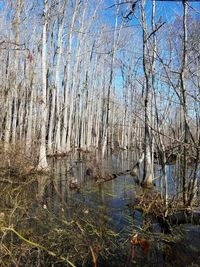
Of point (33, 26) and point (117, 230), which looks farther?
point (33, 26)

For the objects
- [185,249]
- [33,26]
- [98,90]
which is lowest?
[185,249]

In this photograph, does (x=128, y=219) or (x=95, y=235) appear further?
(x=128, y=219)

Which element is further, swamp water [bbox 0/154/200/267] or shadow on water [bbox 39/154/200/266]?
shadow on water [bbox 39/154/200/266]

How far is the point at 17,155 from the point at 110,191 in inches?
165

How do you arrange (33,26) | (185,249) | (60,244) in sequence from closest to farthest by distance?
1. (60,244)
2. (185,249)
3. (33,26)

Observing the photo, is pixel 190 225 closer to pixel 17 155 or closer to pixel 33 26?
pixel 17 155

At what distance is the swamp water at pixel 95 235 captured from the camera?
459cm

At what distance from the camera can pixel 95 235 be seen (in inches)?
217

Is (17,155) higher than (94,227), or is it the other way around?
(17,155)

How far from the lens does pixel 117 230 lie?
239 inches

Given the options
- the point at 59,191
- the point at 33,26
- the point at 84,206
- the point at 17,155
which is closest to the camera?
the point at 84,206

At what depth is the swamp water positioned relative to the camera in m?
4.59

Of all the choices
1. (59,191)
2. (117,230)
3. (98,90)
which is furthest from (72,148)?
(117,230)

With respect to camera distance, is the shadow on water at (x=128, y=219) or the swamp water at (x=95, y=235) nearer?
the swamp water at (x=95, y=235)
